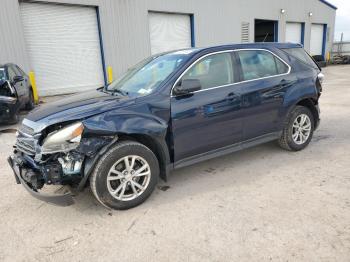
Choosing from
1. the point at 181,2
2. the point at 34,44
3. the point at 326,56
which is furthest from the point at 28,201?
the point at 326,56

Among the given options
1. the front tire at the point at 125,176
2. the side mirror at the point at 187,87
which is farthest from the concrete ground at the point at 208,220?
the side mirror at the point at 187,87

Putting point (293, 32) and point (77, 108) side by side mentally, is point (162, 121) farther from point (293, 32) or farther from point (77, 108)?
point (293, 32)

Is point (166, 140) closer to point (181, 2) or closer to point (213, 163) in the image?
point (213, 163)

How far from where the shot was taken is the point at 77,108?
311 centimetres

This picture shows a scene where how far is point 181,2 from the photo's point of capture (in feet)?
51.0

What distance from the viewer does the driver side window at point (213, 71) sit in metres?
3.60

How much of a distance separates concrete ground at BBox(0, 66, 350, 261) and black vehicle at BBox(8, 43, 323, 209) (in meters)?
0.34

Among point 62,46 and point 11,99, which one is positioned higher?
point 62,46

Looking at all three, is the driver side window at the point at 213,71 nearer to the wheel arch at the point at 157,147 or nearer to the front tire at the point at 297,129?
the wheel arch at the point at 157,147

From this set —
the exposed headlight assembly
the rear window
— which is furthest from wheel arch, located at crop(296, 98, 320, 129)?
the exposed headlight assembly

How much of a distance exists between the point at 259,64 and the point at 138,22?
1128 cm

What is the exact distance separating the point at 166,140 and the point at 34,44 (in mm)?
10578

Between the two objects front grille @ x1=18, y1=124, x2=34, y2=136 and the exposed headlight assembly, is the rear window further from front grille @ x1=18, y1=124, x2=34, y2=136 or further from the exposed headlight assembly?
front grille @ x1=18, y1=124, x2=34, y2=136

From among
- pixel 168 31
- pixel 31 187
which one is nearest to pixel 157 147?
pixel 31 187
